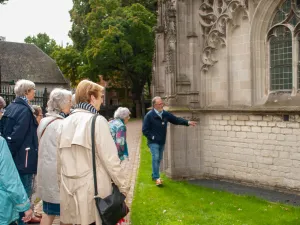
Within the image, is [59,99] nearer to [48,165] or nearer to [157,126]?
[48,165]

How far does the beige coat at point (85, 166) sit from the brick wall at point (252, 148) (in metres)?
5.87

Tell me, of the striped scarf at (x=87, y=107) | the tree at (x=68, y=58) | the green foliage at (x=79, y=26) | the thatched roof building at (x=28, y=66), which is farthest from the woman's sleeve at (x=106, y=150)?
the thatched roof building at (x=28, y=66)

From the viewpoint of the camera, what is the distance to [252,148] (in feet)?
30.8

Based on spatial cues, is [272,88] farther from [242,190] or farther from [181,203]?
[181,203]

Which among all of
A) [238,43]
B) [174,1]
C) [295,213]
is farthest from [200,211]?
[174,1]

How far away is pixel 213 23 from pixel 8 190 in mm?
8140

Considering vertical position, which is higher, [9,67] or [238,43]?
[9,67]

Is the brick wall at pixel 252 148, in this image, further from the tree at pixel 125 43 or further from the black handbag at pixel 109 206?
the tree at pixel 125 43

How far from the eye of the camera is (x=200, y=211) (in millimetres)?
7070

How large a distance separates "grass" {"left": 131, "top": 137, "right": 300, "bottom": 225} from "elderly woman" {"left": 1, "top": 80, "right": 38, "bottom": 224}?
2126 millimetres

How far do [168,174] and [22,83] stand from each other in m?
5.67

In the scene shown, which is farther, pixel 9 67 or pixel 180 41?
pixel 9 67

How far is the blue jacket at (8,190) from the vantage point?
3.28 m

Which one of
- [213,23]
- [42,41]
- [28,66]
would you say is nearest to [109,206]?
[213,23]
